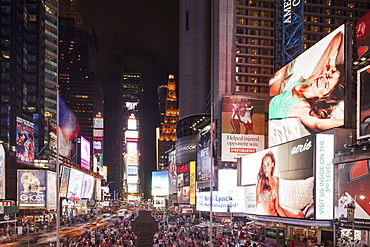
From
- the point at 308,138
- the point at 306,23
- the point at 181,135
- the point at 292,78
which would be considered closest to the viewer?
the point at 308,138

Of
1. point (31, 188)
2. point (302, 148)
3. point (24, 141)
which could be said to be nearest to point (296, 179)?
point (302, 148)

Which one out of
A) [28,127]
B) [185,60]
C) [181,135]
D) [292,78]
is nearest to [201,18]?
[185,60]

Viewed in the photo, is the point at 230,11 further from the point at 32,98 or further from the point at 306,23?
the point at 32,98

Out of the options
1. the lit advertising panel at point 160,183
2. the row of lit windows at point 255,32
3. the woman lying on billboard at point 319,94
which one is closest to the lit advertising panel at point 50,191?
the row of lit windows at point 255,32

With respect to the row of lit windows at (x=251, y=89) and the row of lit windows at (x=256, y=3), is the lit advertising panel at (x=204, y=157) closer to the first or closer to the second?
the row of lit windows at (x=251, y=89)

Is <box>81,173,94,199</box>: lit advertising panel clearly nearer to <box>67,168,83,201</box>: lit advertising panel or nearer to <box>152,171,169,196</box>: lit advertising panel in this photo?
<box>67,168,83,201</box>: lit advertising panel

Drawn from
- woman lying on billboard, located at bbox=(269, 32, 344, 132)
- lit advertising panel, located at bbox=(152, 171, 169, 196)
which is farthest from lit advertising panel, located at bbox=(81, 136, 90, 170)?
woman lying on billboard, located at bbox=(269, 32, 344, 132)
